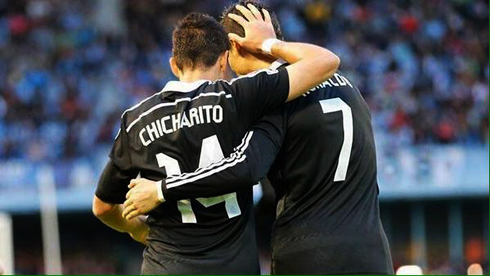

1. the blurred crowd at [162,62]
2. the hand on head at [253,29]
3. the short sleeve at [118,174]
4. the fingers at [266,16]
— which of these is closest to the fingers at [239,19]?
the hand on head at [253,29]

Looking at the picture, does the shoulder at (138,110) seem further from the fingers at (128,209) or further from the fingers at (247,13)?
the fingers at (247,13)

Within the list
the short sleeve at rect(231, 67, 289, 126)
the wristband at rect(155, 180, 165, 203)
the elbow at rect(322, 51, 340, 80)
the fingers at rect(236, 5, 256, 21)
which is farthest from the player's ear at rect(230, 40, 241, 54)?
the wristband at rect(155, 180, 165, 203)

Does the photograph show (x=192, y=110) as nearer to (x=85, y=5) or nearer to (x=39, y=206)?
(x=39, y=206)

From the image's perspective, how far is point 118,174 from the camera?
4.73 metres

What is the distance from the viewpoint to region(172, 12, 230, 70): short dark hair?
15.2ft

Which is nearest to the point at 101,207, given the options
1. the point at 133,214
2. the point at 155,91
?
the point at 133,214

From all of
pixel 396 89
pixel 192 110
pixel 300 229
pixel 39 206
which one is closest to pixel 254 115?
pixel 192 110

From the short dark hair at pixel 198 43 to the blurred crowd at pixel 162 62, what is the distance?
14.2 m

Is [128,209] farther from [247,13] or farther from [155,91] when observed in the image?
[155,91]

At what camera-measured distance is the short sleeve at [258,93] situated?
4.57 m

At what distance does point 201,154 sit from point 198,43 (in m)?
0.47

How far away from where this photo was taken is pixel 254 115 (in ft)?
15.1

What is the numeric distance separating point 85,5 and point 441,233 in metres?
8.33

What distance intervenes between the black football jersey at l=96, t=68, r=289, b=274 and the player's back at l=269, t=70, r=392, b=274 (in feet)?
0.73
